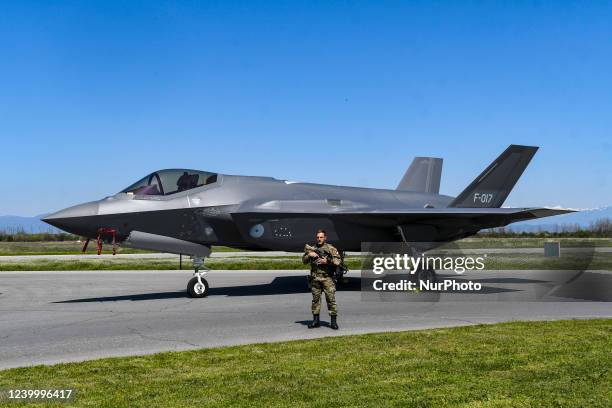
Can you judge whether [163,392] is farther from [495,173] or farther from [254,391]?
[495,173]

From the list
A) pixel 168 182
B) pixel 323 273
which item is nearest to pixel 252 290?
pixel 168 182

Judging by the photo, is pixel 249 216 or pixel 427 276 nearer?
pixel 249 216

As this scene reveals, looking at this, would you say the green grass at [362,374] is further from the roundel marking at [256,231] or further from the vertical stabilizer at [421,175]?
the vertical stabilizer at [421,175]

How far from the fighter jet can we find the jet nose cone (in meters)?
0.02

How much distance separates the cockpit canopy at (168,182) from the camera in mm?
15625

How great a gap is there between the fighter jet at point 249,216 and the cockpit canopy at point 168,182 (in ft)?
0.08

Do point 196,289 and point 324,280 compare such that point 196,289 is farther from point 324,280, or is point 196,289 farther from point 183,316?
point 324,280

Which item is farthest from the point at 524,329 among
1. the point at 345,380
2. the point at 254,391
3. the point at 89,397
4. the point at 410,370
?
the point at 89,397

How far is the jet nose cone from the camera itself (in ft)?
46.8

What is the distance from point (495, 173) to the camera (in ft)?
66.4

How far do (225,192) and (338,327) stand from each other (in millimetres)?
6636

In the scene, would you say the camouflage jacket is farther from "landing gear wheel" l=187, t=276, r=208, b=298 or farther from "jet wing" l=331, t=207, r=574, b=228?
"jet wing" l=331, t=207, r=574, b=228

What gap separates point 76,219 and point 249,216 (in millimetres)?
4281

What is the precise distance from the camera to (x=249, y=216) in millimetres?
16156
